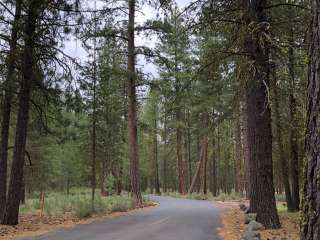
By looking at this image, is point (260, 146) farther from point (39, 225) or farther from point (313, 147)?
point (313, 147)

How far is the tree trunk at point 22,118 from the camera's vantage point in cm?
1441

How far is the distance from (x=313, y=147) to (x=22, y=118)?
42.9ft

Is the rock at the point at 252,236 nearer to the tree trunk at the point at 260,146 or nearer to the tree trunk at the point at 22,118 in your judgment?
the tree trunk at the point at 260,146

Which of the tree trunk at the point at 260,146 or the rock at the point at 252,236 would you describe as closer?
the rock at the point at 252,236

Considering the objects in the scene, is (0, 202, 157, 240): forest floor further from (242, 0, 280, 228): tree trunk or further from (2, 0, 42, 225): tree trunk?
(242, 0, 280, 228): tree trunk

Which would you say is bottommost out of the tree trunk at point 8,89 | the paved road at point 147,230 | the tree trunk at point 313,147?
the paved road at point 147,230

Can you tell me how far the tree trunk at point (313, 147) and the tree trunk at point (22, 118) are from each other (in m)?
12.4

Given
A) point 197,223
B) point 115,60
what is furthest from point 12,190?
point 115,60

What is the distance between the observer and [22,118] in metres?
14.9

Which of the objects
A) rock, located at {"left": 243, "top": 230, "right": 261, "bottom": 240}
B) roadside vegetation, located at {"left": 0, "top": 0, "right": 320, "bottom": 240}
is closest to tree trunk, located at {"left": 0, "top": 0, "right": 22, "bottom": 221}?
roadside vegetation, located at {"left": 0, "top": 0, "right": 320, "bottom": 240}

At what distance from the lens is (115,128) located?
3600 centimetres

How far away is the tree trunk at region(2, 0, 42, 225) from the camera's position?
1441 centimetres

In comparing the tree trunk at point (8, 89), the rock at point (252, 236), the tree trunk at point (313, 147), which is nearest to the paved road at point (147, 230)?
the rock at point (252, 236)

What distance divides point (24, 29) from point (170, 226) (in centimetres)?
800
